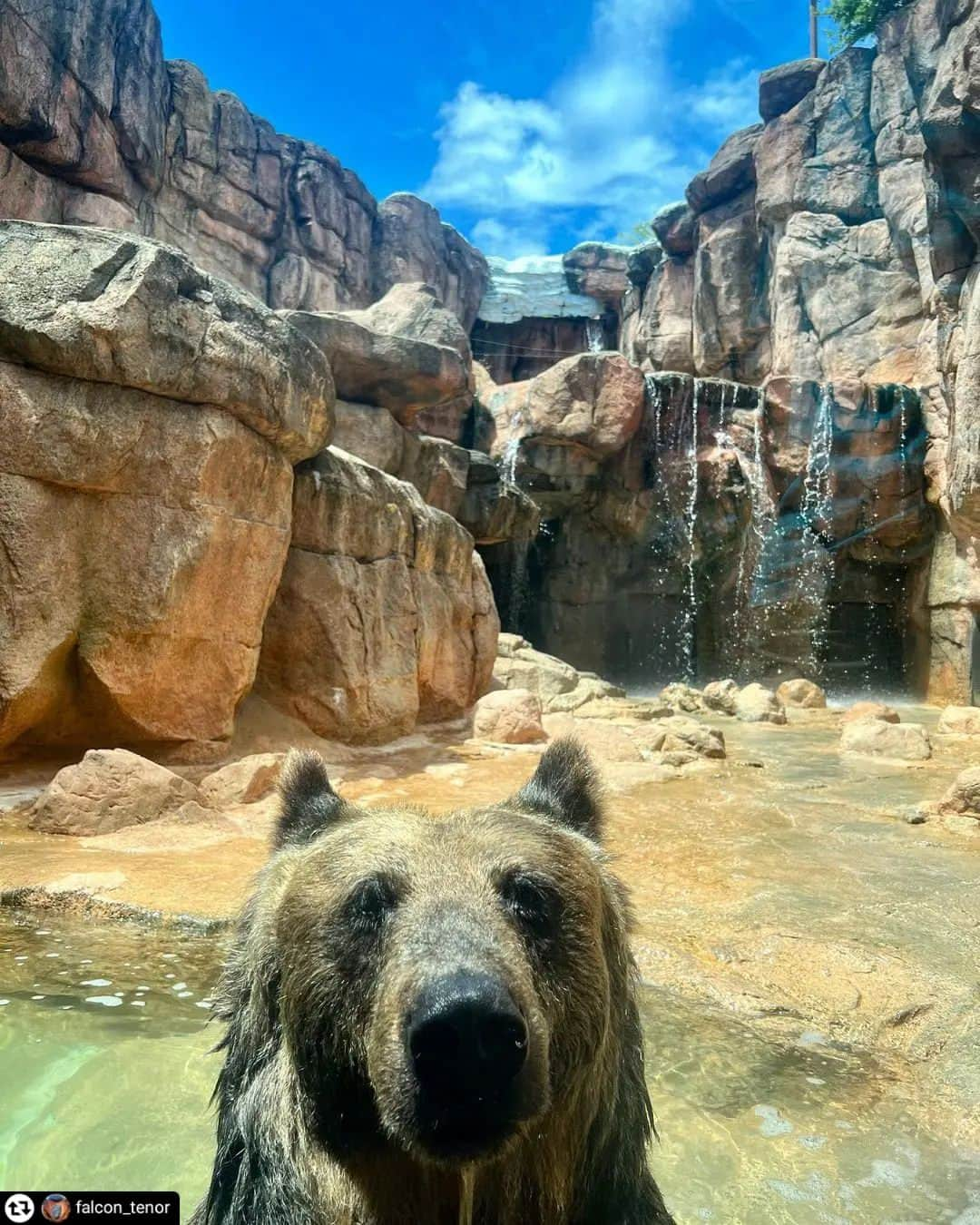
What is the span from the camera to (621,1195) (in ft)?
4.94

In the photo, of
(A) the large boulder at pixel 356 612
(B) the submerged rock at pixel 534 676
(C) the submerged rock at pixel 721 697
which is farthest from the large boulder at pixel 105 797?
(C) the submerged rock at pixel 721 697

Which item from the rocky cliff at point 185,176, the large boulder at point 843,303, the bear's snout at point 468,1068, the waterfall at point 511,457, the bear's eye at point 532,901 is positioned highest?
the rocky cliff at point 185,176

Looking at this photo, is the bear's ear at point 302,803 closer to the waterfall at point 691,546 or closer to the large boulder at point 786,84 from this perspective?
the waterfall at point 691,546

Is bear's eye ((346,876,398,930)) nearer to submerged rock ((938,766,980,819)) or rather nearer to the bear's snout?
the bear's snout

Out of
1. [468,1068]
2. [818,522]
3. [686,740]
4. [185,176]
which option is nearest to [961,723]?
[686,740]

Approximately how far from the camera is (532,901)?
1.47 metres

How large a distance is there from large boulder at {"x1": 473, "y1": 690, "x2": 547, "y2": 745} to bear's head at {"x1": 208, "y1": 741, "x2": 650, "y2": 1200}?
291 inches

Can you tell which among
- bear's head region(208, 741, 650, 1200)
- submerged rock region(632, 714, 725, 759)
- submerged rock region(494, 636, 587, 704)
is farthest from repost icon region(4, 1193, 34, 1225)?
submerged rock region(494, 636, 587, 704)

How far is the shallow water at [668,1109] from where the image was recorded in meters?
1.94

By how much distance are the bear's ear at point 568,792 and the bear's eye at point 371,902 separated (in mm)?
500

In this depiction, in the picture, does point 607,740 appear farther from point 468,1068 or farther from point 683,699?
point 468,1068

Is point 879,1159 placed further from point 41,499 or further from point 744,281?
point 744,281

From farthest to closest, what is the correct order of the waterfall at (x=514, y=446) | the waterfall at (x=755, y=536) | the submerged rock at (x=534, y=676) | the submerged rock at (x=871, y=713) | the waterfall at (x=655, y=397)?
the waterfall at (x=755, y=536)
the waterfall at (x=655, y=397)
the waterfall at (x=514, y=446)
the submerged rock at (x=534, y=676)
the submerged rock at (x=871, y=713)

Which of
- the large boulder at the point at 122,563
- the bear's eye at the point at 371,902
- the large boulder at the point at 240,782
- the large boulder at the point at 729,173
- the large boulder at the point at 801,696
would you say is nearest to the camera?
the bear's eye at the point at 371,902
